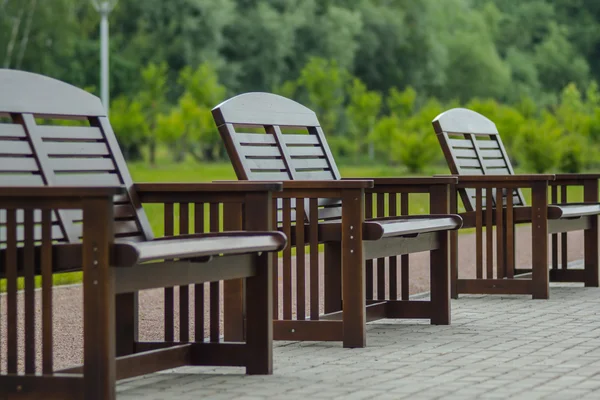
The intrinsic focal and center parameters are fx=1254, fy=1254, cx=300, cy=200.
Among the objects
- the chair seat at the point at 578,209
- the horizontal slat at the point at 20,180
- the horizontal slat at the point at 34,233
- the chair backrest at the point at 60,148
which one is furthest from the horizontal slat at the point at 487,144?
the horizontal slat at the point at 34,233

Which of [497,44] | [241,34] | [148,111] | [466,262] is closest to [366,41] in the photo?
[241,34]

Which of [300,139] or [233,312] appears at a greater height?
[300,139]

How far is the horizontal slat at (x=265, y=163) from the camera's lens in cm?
631

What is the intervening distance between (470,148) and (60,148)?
15.7ft

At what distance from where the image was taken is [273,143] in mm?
6711

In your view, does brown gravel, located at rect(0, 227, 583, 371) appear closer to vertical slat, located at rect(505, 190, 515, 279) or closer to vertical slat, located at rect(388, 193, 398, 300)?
vertical slat, located at rect(505, 190, 515, 279)

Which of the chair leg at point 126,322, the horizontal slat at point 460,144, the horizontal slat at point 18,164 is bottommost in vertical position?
the chair leg at point 126,322

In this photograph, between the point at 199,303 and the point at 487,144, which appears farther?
the point at 487,144

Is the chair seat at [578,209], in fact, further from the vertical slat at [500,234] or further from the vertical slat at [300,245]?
the vertical slat at [300,245]

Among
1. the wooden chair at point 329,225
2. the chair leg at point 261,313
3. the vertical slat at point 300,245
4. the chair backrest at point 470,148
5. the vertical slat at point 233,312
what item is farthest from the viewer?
the chair backrest at point 470,148

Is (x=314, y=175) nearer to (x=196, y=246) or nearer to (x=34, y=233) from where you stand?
(x=196, y=246)

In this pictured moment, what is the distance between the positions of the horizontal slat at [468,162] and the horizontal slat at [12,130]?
4.52 m

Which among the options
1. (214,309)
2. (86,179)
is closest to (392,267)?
(214,309)

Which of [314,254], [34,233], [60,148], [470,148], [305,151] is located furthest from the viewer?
[470,148]
